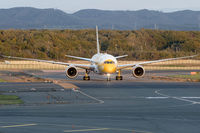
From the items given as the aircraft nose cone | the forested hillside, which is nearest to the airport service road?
the aircraft nose cone

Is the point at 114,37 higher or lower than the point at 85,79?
higher

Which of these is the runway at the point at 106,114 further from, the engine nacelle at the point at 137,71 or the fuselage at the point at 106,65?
the engine nacelle at the point at 137,71

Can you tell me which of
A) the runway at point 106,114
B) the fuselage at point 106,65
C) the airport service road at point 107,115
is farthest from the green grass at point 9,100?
the fuselage at point 106,65

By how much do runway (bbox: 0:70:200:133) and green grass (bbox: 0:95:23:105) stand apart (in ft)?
2.54

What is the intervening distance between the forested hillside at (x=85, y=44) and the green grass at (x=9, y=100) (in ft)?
319

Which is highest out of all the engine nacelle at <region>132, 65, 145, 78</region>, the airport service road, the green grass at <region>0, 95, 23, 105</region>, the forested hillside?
the forested hillside

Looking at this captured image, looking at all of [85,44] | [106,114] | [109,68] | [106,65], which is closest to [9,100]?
[106,114]

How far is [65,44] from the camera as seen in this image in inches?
6540

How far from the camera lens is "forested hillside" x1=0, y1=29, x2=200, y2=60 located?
14362 cm

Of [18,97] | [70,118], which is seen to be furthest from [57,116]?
[18,97]

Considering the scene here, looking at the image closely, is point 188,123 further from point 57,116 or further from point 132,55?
point 132,55

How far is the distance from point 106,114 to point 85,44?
146330 mm

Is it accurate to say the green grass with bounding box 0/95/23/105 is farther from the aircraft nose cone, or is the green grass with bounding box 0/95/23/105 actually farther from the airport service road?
the aircraft nose cone

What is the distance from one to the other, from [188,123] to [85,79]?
3675 centimetres
